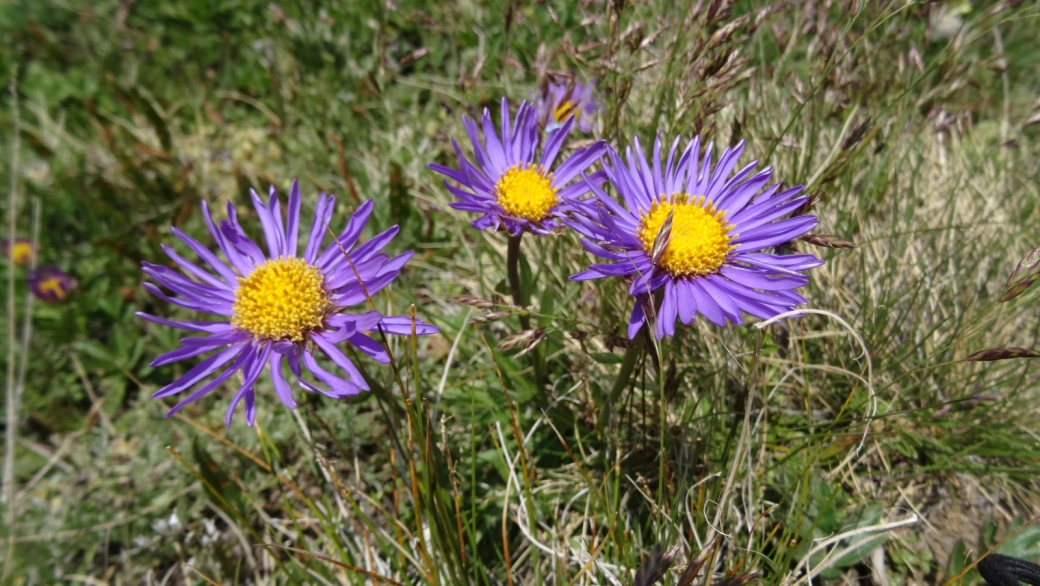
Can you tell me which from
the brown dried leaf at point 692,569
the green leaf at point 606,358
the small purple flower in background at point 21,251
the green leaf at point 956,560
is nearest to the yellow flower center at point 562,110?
the green leaf at point 606,358

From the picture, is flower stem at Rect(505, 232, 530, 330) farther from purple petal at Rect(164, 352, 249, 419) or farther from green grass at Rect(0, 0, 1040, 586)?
purple petal at Rect(164, 352, 249, 419)

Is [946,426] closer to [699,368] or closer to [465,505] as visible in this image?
[699,368]

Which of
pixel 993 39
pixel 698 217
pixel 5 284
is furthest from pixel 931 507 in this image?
pixel 5 284

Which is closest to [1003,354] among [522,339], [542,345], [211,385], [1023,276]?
[1023,276]

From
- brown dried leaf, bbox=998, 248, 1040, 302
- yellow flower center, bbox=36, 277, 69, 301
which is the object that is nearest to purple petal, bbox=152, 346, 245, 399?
yellow flower center, bbox=36, 277, 69, 301

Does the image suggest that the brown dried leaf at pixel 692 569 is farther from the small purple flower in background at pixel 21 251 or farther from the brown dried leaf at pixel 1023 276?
the small purple flower in background at pixel 21 251

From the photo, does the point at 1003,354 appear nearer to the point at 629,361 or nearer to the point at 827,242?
the point at 827,242
